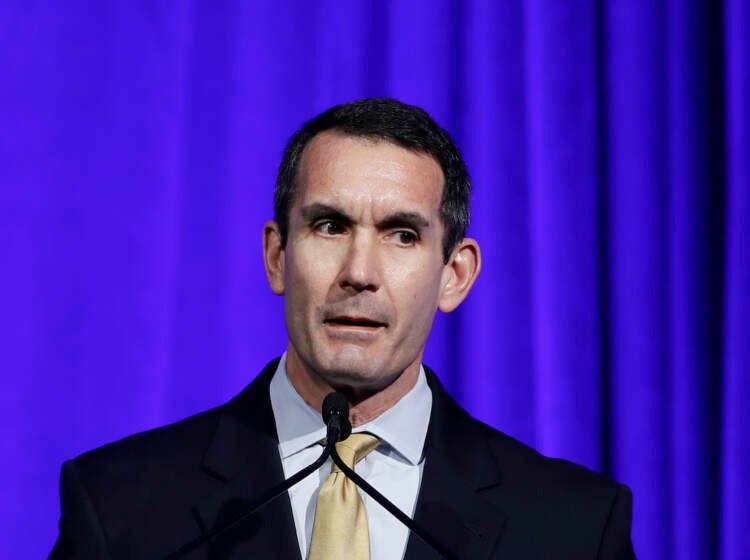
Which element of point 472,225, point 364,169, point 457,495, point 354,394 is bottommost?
point 457,495

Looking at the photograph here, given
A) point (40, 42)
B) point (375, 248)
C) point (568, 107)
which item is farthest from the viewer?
point (568, 107)

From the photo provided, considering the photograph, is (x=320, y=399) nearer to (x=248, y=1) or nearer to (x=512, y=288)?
(x=512, y=288)

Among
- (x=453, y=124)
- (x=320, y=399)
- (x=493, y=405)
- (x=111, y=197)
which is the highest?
(x=453, y=124)

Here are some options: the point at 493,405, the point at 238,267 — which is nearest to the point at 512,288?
the point at 493,405

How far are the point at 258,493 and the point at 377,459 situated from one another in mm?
182

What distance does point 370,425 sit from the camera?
1.52m

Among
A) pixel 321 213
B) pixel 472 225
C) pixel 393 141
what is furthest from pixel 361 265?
pixel 472 225

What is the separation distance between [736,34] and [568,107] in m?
0.38

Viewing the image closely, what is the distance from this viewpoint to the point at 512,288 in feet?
7.59

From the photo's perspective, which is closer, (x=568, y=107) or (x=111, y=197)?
(x=111, y=197)

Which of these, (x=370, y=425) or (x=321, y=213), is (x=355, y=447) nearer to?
(x=370, y=425)

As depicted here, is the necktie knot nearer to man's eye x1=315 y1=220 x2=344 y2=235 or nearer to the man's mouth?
the man's mouth

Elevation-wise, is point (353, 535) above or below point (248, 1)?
below

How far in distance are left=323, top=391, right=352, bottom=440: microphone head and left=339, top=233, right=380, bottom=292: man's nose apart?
247mm
